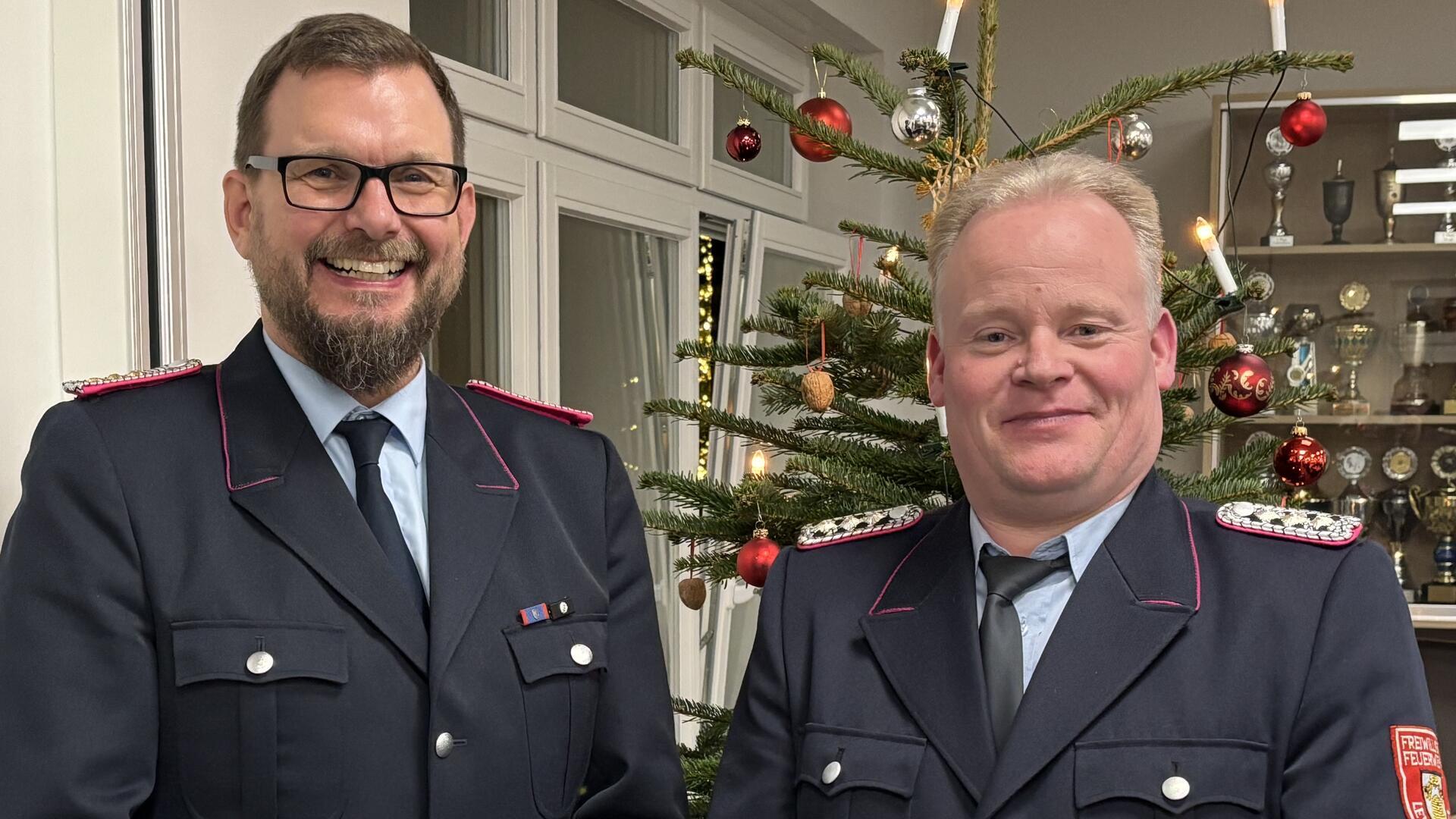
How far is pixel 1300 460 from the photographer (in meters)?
1.79

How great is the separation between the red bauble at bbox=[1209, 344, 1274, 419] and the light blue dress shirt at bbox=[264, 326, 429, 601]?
969 mm

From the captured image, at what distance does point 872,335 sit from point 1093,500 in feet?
2.21

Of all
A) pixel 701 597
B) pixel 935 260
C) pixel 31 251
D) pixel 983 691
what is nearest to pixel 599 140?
pixel 701 597

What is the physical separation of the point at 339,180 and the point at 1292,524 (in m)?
0.91

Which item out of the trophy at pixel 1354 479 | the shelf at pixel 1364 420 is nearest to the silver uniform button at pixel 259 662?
the shelf at pixel 1364 420

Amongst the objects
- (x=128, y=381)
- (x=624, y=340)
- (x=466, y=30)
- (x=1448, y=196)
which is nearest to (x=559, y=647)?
(x=128, y=381)

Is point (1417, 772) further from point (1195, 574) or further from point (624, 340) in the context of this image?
point (624, 340)

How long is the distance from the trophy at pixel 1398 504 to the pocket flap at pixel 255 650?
3.99 meters

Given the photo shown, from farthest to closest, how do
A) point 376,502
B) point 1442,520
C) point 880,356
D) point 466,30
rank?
1. point 1442,520
2. point 466,30
3. point 880,356
4. point 376,502

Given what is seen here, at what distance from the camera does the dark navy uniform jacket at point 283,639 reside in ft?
3.68

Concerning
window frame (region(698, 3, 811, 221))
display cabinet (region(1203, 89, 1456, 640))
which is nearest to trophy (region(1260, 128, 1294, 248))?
display cabinet (region(1203, 89, 1456, 640))

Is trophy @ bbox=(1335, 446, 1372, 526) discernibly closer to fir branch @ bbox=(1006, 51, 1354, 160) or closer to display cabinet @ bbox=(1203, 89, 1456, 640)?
display cabinet @ bbox=(1203, 89, 1456, 640)

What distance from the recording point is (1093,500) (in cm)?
120

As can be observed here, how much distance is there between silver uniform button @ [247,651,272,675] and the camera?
1169 mm
